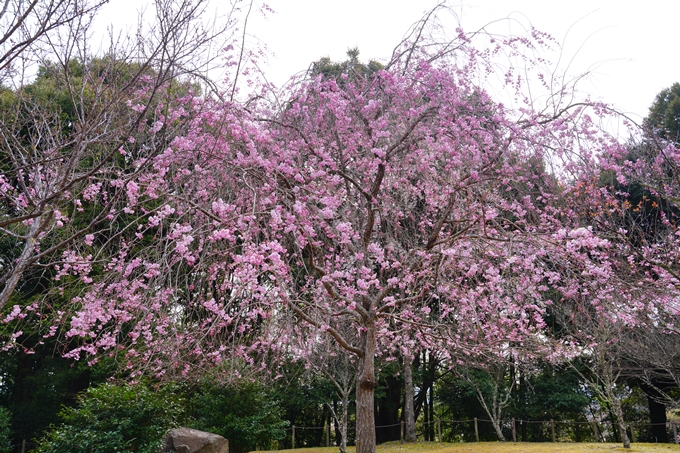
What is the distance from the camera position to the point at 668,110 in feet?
39.0

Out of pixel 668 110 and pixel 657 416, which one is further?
pixel 657 416

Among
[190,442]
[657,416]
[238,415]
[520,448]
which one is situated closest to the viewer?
[190,442]

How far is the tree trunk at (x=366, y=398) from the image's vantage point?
5.50 meters

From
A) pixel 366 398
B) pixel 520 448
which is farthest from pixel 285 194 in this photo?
pixel 520 448

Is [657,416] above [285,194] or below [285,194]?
below

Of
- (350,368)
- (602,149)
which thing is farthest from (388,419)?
(602,149)

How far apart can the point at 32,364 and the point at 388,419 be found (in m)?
10.6

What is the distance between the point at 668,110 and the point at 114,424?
43.1 feet

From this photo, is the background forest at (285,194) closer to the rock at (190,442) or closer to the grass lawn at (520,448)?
the rock at (190,442)

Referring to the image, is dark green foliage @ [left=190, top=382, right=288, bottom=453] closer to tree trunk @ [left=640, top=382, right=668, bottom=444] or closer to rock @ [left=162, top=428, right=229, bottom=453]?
rock @ [left=162, top=428, right=229, bottom=453]

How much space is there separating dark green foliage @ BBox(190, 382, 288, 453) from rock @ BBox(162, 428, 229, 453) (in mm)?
1464

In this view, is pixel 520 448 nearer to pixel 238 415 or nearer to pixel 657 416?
pixel 238 415

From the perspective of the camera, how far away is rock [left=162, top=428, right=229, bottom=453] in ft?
25.7

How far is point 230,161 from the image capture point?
189 inches
